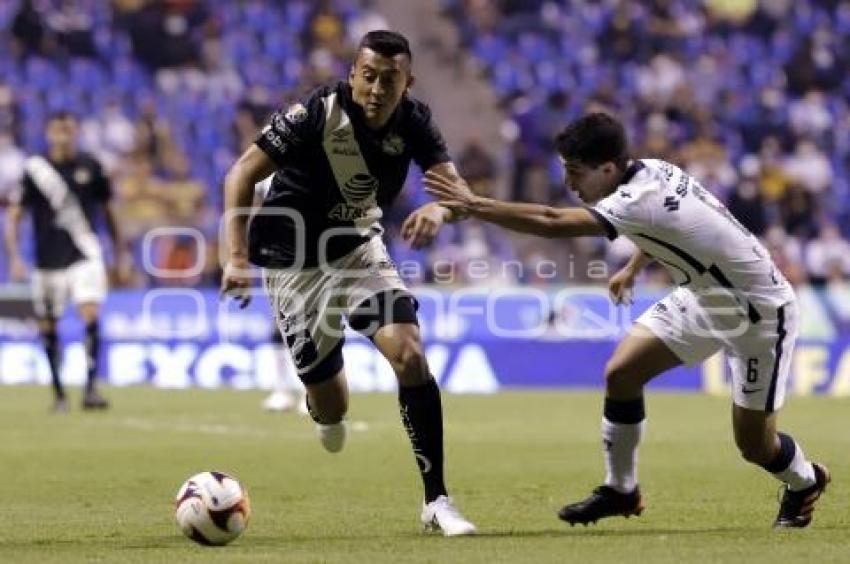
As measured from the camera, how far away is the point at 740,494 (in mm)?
11695

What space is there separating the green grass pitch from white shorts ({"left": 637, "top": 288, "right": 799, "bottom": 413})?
0.70 m

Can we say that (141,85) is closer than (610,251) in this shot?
No

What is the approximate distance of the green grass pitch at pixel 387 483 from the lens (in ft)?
28.8

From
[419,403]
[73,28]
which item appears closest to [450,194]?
[419,403]

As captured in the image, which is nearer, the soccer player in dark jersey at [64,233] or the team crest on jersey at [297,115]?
the team crest on jersey at [297,115]

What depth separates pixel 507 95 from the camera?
100 ft

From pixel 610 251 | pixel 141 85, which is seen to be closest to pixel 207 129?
pixel 141 85

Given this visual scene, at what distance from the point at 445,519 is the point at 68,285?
10.8 metres

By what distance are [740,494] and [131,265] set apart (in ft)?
48.3

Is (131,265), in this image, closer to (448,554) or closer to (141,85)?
(141,85)

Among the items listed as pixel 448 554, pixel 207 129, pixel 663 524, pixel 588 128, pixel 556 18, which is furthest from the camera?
pixel 556 18

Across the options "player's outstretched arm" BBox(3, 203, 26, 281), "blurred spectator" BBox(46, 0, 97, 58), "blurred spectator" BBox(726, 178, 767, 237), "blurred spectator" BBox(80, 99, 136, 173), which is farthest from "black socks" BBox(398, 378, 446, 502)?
"blurred spectator" BBox(46, 0, 97, 58)

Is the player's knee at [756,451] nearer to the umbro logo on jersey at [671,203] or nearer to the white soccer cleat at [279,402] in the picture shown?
the umbro logo on jersey at [671,203]

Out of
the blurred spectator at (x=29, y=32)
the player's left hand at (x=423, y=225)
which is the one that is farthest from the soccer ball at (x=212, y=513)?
the blurred spectator at (x=29, y=32)
